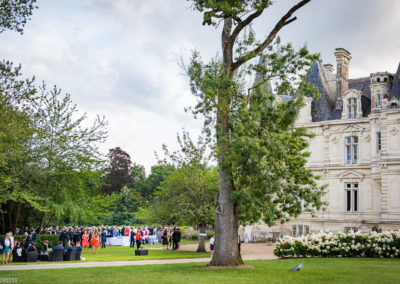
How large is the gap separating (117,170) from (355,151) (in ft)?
134

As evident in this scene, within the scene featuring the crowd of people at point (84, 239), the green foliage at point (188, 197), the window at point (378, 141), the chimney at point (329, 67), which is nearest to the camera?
the crowd of people at point (84, 239)

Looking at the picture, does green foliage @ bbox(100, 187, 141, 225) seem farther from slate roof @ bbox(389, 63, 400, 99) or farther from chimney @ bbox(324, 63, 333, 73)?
slate roof @ bbox(389, 63, 400, 99)

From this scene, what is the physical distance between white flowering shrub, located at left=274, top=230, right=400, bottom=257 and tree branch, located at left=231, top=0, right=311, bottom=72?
10.1m

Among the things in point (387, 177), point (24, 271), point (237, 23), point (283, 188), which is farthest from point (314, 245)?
point (387, 177)

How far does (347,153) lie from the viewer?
4066cm

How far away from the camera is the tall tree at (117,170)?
7112 centimetres

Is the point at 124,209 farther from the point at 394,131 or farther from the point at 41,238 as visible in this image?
the point at 394,131

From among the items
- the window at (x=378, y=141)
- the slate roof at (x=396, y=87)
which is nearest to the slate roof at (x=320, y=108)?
the window at (x=378, y=141)

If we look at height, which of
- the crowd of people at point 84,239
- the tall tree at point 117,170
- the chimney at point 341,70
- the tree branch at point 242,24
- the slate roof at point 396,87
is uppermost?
the chimney at point 341,70

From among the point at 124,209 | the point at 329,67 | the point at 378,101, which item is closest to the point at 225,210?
the point at 378,101

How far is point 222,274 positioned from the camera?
15.9 m

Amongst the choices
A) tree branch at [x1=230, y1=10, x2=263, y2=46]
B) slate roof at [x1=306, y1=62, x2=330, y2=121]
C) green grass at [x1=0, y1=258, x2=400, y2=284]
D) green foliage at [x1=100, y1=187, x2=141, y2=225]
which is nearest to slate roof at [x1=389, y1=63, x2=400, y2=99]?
slate roof at [x1=306, y1=62, x2=330, y2=121]

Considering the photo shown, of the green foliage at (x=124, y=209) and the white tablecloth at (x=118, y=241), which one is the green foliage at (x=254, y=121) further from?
the green foliage at (x=124, y=209)

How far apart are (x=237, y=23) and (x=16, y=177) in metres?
17.4
